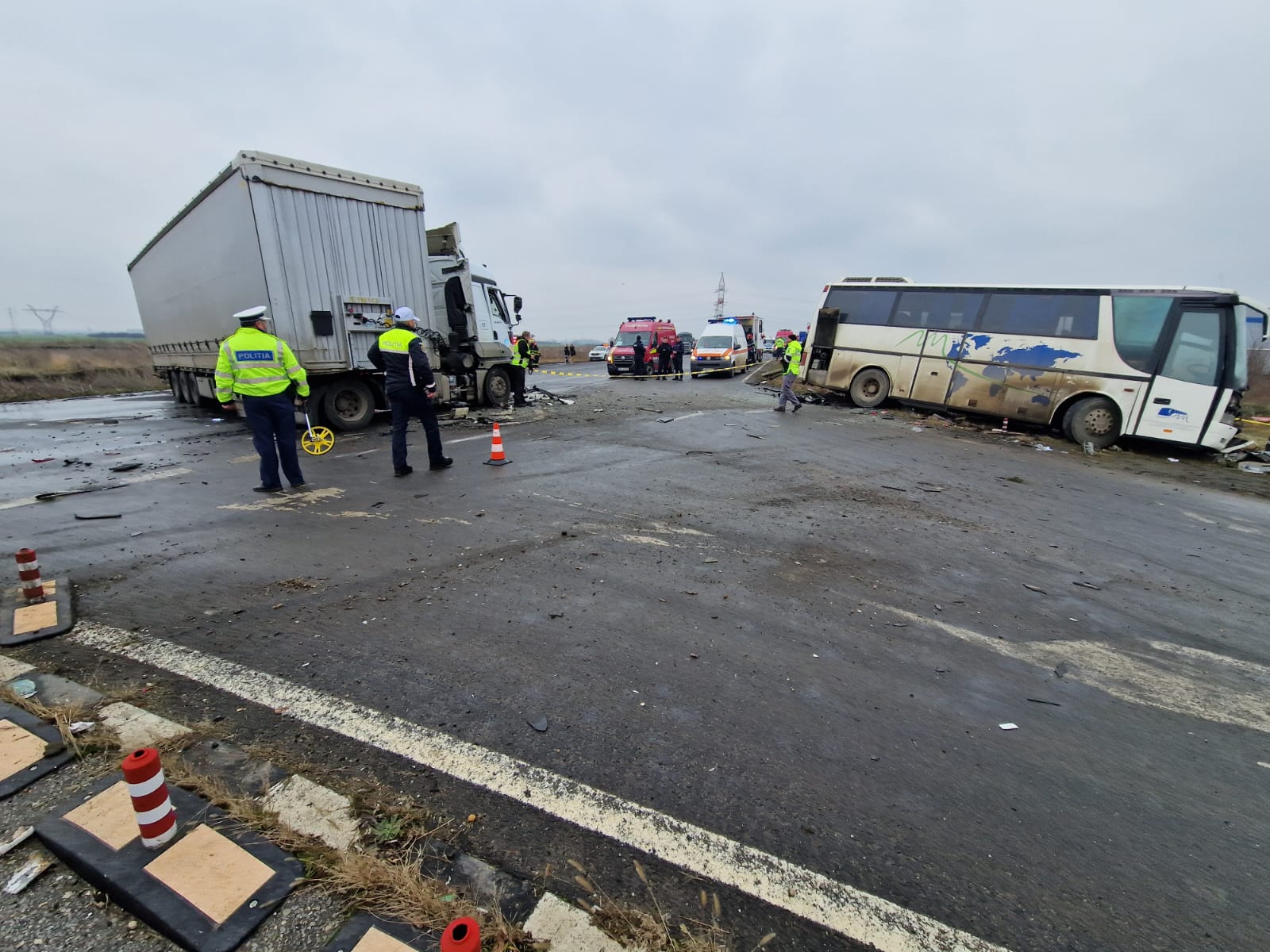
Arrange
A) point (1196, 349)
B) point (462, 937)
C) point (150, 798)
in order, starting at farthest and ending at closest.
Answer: point (1196, 349), point (150, 798), point (462, 937)

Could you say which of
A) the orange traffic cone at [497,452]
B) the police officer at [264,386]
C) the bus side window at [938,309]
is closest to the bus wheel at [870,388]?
the bus side window at [938,309]

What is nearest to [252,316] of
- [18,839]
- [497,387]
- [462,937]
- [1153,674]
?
[18,839]

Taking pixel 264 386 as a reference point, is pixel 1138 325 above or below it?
above

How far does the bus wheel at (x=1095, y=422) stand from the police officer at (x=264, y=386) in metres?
13.3

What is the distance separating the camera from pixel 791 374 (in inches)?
604

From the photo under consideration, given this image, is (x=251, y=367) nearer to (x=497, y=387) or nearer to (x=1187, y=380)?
(x=497, y=387)

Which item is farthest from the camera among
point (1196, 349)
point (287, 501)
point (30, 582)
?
point (1196, 349)

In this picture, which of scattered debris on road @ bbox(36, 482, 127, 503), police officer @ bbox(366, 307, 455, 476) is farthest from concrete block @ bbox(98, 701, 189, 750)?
scattered debris on road @ bbox(36, 482, 127, 503)

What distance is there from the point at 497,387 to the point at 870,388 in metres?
A: 9.62

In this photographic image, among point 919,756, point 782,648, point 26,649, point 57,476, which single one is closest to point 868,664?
point 782,648

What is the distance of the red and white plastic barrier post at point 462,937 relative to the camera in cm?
137

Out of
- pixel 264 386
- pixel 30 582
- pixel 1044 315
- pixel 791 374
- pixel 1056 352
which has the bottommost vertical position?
pixel 30 582

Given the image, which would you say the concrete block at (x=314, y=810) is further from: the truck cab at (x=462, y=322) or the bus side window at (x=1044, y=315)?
the bus side window at (x=1044, y=315)

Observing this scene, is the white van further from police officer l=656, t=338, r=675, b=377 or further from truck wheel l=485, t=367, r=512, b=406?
truck wheel l=485, t=367, r=512, b=406
